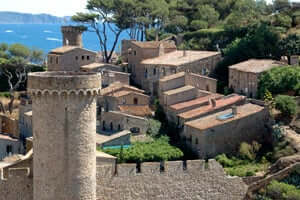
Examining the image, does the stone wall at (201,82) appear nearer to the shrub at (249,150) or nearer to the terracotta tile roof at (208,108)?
the terracotta tile roof at (208,108)

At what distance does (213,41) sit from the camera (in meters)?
50.2

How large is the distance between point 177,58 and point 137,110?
7186mm

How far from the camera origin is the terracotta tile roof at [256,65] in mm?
38062

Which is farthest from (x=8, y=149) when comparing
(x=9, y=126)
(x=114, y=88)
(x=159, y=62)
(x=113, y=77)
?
(x=159, y=62)

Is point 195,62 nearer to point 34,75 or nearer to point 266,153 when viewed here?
point 266,153

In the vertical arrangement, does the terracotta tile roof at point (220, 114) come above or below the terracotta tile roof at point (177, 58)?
below

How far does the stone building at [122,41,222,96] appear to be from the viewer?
137 ft

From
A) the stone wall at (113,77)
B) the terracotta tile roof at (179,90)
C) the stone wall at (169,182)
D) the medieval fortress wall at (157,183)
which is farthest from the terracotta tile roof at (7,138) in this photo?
the stone wall at (169,182)

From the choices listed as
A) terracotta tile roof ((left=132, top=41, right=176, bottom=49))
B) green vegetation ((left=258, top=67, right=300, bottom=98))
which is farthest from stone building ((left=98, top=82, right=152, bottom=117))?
terracotta tile roof ((left=132, top=41, right=176, bottom=49))

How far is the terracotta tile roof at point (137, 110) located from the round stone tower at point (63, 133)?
16.6 meters

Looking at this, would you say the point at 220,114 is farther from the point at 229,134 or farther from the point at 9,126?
the point at 9,126

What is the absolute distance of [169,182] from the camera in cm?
2327

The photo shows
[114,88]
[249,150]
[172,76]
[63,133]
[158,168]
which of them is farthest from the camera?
[114,88]

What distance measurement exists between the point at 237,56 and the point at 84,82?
25390 mm
